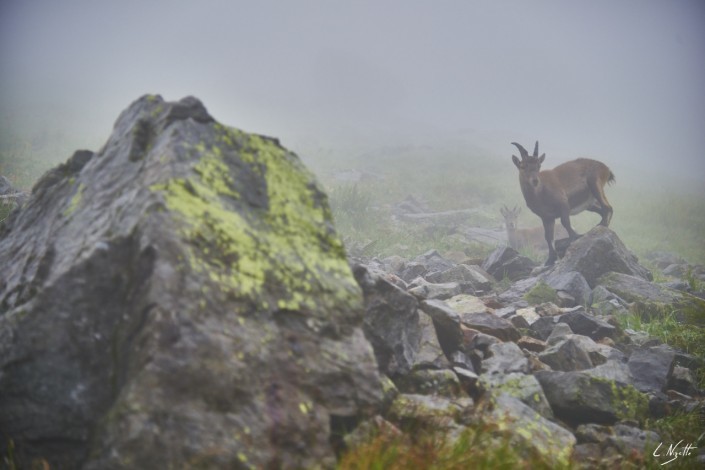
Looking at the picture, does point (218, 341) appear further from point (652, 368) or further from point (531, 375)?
point (652, 368)

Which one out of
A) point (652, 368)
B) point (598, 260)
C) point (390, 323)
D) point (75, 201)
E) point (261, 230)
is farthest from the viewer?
point (598, 260)

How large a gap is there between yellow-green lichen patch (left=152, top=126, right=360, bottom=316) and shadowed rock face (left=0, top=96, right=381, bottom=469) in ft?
0.04

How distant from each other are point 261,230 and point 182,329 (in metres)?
1.00

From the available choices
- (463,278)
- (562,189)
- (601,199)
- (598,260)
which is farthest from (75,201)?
(601,199)

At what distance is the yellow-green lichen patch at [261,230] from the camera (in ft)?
8.50

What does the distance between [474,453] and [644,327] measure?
662 cm

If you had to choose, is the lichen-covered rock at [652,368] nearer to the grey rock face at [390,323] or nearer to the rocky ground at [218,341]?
the rocky ground at [218,341]

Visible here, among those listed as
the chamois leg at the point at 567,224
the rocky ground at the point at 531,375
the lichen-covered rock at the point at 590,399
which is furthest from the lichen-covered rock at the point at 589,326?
the chamois leg at the point at 567,224

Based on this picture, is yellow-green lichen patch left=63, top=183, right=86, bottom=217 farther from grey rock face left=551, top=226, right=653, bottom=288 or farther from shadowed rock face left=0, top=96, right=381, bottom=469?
grey rock face left=551, top=226, right=653, bottom=288

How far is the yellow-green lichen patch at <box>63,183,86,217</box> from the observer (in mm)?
3396

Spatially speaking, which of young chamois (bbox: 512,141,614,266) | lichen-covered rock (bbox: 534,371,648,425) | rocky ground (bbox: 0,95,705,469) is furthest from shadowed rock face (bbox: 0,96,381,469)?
young chamois (bbox: 512,141,614,266)

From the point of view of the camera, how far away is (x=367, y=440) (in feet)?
8.71

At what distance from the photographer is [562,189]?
14.8 metres

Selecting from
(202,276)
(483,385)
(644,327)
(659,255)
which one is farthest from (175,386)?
(659,255)
